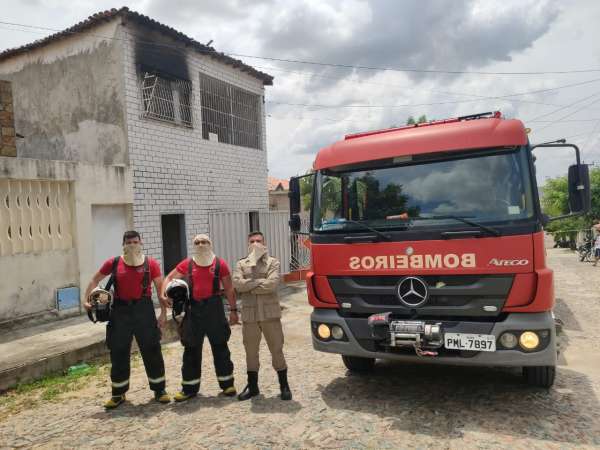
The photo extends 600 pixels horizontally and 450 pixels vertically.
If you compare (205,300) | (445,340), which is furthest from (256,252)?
(445,340)

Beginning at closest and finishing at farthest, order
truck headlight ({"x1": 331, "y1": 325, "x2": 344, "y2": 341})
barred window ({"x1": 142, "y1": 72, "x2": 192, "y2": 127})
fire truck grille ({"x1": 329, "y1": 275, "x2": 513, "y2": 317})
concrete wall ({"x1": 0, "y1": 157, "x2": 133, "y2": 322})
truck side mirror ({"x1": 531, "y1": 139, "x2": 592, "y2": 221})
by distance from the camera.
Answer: fire truck grille ({"x1": 329, "y1": 275, "x2": 513, "y2": 317})
truck side mirror ({"x1": 531, "y1": 139, "x2": 592, "y2": 221})
truck headlight ({"x1": 331, "y1": 325, "x2": 344, "y2": 341})
concrete wall ({"x1": 0, "y1": 157, "x2": 133, "y2": 322})
barred window ({"x1": 142, "y1": 72, "x2": 192, "y2": 127})

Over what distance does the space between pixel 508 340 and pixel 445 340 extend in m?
0.48

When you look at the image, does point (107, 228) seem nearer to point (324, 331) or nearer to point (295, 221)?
point (295, 221)

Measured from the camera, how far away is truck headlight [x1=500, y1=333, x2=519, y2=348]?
144 inches

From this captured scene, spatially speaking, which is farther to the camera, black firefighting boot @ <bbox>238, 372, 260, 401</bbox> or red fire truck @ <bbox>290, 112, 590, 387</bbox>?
black firefighting boot @ <bbox>238, 372, 260, 401</bbox>

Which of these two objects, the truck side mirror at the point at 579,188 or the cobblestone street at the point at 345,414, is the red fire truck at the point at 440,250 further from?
the cobblestone street at the point at 345,414

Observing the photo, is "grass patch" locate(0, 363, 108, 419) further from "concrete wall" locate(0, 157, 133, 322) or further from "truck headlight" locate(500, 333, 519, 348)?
"truck headlight" locate(500, 333, 519, 348)

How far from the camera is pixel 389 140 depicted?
14.2ft

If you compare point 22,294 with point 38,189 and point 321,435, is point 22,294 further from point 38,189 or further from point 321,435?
point 321,435

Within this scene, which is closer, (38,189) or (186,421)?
(186,421)

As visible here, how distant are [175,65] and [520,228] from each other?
27.2 feet

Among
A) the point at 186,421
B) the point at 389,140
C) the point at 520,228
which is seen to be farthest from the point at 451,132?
the point at 186,421

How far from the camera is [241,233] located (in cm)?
1098

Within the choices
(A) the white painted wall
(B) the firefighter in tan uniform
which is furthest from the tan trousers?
(A) the white painted wall
